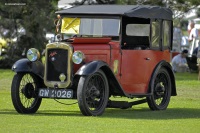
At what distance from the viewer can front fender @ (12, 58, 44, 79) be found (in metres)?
13.6

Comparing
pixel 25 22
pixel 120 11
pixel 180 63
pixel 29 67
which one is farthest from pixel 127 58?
pixel 180 63

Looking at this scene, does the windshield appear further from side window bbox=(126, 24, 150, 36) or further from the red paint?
side window bbox=(126, 24, 150, 36)

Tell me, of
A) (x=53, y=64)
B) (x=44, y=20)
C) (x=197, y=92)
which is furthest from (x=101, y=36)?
(x=44, y=20)

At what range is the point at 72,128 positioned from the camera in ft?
37.3

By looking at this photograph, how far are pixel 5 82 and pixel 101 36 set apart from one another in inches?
372

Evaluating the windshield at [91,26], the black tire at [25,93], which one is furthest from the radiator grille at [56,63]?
the windshield at [91,26]

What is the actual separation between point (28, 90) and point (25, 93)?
0.13 metres

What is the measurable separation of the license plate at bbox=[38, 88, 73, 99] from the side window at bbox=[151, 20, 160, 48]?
2679 millimetres

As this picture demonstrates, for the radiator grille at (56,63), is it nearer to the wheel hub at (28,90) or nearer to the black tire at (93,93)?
the wheel hub at (28,90)

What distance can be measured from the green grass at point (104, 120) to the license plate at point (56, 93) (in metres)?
0.36

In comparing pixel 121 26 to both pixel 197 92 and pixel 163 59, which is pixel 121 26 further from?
pixel 197 92

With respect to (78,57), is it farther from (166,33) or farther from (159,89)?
(166,33)

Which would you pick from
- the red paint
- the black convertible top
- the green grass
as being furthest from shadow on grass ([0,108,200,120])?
the black convertible top

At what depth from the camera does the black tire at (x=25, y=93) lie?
1357 centimetres
